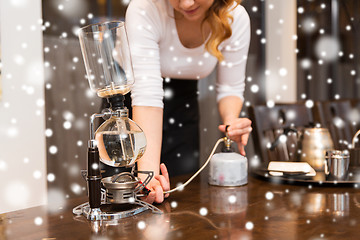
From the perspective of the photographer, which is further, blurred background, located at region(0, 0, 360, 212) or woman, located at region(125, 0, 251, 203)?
blurred background, located at region(0, 0, 360, 212)

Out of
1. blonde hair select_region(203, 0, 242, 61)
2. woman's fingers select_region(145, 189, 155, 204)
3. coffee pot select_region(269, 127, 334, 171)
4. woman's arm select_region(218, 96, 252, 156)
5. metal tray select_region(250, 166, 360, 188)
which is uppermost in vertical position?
blonde hair select_region(203, 0, 242, 61)

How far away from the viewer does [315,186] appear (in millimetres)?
1089

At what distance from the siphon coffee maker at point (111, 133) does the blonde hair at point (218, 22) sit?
57 centimetres

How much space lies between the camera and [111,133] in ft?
2.66

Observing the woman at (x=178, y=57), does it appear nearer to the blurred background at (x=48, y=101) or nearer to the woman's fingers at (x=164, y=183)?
the woman's fingers at (x=164, y=183)

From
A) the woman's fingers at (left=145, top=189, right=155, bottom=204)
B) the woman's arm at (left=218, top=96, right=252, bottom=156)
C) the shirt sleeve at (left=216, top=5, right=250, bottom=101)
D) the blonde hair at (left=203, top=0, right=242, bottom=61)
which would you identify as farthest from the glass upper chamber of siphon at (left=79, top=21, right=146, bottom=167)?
the shirt sleeve at (left=216, top=5, right=250, bottom=101)

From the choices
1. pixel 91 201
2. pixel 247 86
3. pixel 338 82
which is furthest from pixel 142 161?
pixel 338 82

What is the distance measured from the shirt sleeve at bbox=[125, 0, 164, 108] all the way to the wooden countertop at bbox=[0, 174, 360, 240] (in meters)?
0.33

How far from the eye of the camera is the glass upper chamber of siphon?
0.81m

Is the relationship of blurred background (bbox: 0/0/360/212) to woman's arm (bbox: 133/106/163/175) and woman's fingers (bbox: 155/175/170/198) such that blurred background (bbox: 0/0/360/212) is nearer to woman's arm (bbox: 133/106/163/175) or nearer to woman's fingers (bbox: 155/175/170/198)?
woman's arm (bbox: 133/106/163/175)

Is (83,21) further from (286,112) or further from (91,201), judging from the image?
(91,201)

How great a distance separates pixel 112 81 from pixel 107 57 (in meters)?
0.05

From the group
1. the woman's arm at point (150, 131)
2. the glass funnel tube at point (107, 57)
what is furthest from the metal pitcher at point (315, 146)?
the glass funnel tube at point (107, 57)

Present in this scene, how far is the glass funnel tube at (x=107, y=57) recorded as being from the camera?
0.81 metres
